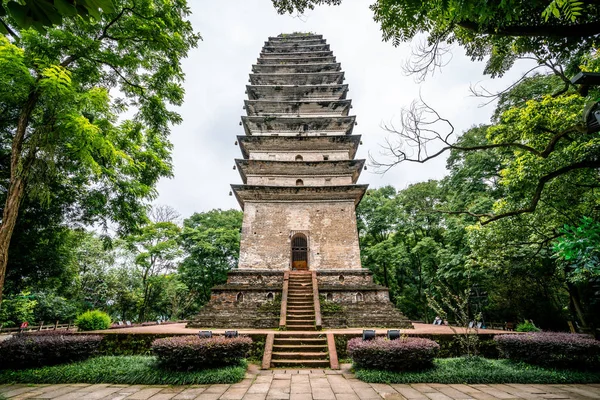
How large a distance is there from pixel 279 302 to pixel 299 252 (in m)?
3.57

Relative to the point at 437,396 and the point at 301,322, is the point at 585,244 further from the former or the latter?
the point at 301,322

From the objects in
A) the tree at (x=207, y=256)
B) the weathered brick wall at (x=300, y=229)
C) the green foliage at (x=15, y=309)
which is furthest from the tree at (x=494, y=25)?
the green foliage at (x=15, y=309)

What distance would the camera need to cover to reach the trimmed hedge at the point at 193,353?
17.6 ft

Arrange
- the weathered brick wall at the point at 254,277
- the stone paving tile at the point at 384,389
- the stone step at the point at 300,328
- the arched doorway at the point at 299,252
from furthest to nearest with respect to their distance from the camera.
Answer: the arched doorway at the point at 299,252 < the weathered brick wall at the point at 254,277 < the stone step at the point at 300,328 < the stone paving tile at the point at 384,389

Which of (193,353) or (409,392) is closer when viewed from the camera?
(409,392)

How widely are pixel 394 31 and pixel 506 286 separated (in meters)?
13.9

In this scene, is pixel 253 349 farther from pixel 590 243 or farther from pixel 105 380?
pixel 590 243

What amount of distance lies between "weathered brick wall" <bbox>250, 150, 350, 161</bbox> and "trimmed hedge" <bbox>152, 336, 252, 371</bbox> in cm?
1094

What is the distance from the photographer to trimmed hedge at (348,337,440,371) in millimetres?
5516

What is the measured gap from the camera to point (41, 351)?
5.73 meters

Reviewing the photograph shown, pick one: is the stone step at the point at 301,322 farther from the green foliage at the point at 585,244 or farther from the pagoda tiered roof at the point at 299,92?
the pagoda tiered roof at the point at 299,92

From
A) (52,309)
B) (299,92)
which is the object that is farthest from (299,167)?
(52,309)

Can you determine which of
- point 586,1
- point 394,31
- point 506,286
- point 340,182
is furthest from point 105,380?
point 506,286

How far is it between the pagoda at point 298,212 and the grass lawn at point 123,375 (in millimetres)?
3691
